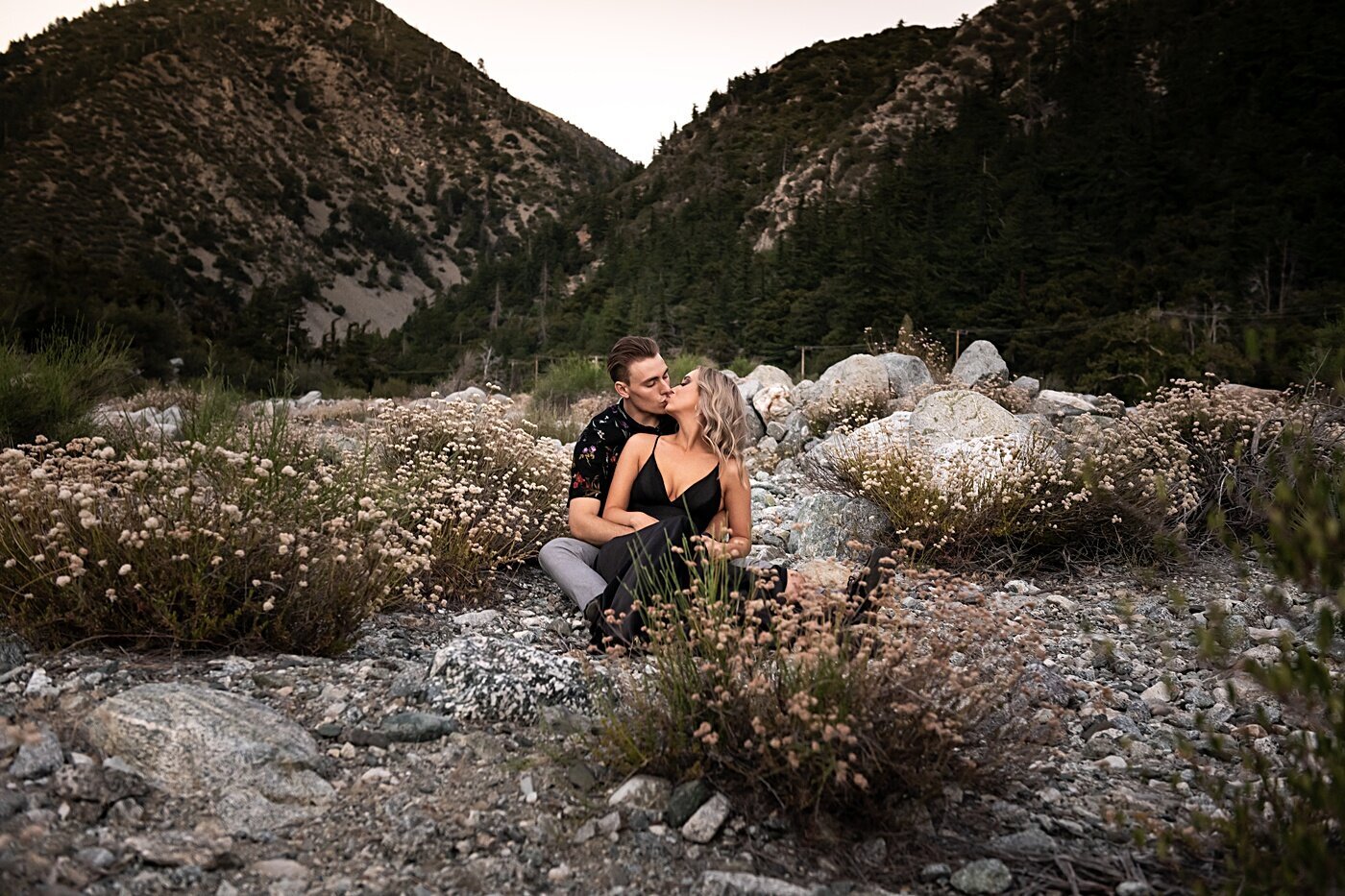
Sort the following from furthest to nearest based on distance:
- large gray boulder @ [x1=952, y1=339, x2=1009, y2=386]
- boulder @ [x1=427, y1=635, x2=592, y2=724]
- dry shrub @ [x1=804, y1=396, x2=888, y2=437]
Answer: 1. large gray boulder @ [x1=952, y1=339, x2=1009, y2=386]
2. dry shrub @ [x1=804, y1=396, x2=888, y2=437]
3. boulder @ [x1=427, y1=635, x2=592, y2=724]

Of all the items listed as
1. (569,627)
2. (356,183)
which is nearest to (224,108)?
(356,183)

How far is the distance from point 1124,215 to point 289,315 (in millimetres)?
32100

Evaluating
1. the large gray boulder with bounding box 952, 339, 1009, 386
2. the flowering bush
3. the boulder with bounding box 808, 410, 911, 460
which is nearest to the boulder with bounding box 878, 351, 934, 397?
the large gray boulder with bounding box 952, 339, 1009, 386

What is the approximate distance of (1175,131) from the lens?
2798cm

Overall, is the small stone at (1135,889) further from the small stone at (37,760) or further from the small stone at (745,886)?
the small stone at (37,760)

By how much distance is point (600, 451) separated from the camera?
185 inches

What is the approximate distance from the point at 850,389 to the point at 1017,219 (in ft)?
62.4

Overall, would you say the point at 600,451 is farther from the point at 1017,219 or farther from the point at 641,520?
the point at 1017,219

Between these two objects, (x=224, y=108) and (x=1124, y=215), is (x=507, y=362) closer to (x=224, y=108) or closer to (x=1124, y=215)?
(x=1124, y=215)

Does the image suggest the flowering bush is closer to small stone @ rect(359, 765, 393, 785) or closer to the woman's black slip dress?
the woman's black slip dress

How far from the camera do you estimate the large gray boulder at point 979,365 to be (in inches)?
468

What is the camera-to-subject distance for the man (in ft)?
14.2

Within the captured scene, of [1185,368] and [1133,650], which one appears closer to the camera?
[1133,650]

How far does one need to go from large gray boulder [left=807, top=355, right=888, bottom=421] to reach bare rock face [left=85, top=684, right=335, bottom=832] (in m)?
7.86
